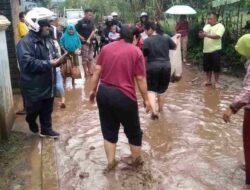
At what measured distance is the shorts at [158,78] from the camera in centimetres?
662

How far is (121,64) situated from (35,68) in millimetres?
1424

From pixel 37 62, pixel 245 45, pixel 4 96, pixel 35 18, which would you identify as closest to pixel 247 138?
pixel 245 45

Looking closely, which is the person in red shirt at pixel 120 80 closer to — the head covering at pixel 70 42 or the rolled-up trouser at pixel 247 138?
the rolled-up trouser at pixel 247 138

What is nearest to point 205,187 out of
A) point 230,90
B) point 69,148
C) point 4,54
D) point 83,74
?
point 69,148

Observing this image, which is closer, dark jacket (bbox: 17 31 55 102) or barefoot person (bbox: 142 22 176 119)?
dark jacket (bbox: 17 31 55 102)

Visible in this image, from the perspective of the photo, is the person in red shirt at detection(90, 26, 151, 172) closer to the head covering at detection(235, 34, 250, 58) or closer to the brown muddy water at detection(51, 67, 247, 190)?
the brown muddy water at detection(51, 67, 247, 190)

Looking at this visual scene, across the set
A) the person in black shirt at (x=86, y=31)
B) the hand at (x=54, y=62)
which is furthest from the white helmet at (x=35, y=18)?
the person in black shirt at (x=86, y=31)

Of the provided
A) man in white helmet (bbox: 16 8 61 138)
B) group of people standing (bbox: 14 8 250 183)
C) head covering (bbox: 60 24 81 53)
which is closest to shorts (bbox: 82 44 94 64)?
head covering (bbox: 60 24 81 53)

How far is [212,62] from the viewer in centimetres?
916

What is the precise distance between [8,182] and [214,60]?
595 cm

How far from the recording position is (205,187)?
436cm

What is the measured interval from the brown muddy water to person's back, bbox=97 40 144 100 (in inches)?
39.4

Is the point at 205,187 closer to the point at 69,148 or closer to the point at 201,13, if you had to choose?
the point at 69,148

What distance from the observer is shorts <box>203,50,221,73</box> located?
29.9ft
